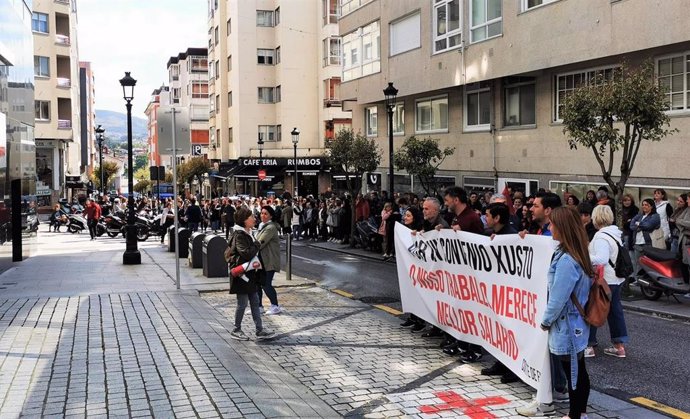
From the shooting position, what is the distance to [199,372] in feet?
23.4

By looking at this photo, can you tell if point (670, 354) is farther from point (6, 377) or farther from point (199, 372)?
point (6, 377)

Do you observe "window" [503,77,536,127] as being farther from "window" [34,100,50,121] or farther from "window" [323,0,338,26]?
"window" [34,100,50,121]

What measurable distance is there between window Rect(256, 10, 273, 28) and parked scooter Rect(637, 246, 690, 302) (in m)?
49.7

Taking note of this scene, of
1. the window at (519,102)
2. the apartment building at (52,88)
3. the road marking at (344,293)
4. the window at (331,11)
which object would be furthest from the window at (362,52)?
the apartment building at (52,88)

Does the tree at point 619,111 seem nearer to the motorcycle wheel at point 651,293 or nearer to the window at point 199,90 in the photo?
the motorcycle wheel at point 651,293

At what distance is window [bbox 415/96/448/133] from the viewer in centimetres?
2755

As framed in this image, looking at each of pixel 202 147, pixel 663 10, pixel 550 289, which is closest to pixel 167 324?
pixel 550 289

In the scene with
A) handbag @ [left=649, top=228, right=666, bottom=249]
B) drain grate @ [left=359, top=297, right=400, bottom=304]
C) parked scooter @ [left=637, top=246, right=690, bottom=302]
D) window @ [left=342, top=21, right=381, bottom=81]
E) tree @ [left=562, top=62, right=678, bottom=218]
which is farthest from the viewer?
window @ [left=342, top=21, right=381, bottom=81]

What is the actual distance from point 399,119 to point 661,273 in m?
20.5

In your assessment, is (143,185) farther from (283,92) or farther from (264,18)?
(283,92)

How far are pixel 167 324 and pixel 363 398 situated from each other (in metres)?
4.00

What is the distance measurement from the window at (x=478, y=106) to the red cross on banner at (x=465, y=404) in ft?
62.1

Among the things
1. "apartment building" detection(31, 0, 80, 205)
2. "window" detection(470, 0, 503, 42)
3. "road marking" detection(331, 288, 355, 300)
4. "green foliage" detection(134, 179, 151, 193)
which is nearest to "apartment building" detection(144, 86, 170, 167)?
"green foliage" detection(134, 179, 151, 193)

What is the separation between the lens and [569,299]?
5.54m
